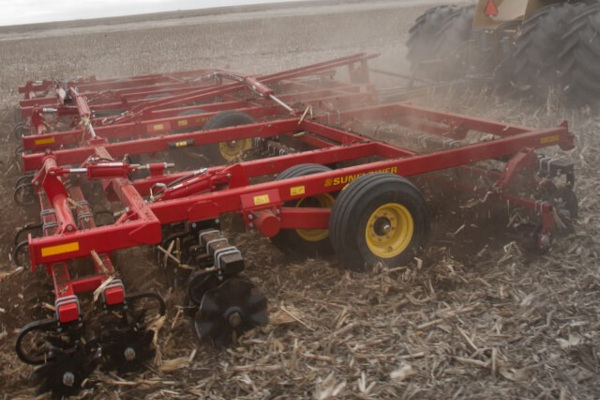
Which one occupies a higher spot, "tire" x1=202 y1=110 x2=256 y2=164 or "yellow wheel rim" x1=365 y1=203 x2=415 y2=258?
"tire" x1=202 y1=110 x2=256 y2=164

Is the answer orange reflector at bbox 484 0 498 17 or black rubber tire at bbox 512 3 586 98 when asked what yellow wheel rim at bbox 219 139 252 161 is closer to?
black rubber tire at bbox 512 3 586 98

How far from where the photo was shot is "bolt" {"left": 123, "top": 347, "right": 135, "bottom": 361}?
127 inches

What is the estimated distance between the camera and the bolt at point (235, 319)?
347cm

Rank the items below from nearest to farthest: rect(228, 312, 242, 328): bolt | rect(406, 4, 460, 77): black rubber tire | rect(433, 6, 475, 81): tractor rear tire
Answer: rect(228, 312, 242, 328): bolt → rect(433, 6, 475, 81): tractor rear tire → rect(406, 4, 460, 77): black rubber tire

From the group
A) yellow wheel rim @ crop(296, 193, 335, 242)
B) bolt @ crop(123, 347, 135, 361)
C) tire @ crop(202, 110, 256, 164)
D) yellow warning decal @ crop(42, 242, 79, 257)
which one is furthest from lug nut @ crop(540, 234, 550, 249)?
tire @ crop(202, 110, 256, 164)

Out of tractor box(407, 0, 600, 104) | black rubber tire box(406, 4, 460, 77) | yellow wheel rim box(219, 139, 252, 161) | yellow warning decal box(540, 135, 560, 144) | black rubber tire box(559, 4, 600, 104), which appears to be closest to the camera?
yellow warning decal box(540, 135, 560, 144)

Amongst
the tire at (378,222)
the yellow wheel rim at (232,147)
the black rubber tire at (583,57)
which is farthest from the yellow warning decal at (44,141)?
the black rubber tire at (583,57)

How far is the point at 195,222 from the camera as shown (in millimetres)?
3879

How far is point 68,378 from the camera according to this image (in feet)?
10.1

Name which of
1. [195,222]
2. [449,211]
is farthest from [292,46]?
[195,222]

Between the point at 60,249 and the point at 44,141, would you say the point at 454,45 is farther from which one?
the point at 60,249

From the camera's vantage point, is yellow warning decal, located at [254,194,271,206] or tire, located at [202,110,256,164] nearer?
yellow warning decal, located at [254,194,271,206]

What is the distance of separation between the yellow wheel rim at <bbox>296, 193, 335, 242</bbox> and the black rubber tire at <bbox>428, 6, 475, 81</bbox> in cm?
685

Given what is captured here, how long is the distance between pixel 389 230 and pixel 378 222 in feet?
0.41
